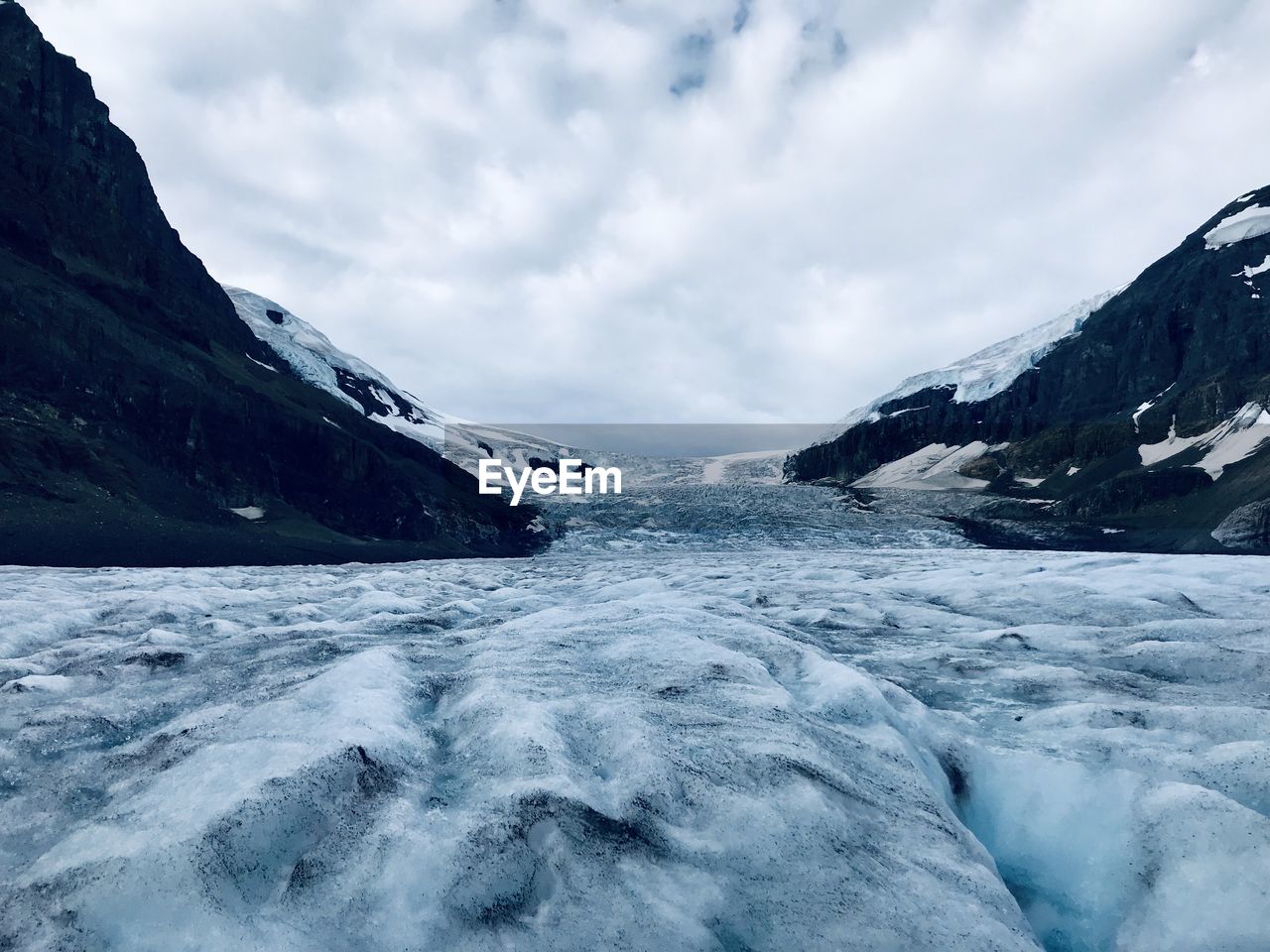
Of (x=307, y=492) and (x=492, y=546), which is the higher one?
(x=307, y=492)

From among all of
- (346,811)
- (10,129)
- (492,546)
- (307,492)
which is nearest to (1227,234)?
(492,546)

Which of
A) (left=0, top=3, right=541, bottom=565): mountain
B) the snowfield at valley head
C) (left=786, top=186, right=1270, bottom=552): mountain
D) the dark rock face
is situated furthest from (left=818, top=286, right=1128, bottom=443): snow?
the snowfield at valley head

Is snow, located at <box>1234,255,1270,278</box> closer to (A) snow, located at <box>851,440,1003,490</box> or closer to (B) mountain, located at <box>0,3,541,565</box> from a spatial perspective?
(A) snow, located at <box>851,440,1003,490</box>

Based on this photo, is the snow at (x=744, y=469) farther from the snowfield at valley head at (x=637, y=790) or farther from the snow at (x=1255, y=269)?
Result: the snowfield at valley head at (x=637, y=790)

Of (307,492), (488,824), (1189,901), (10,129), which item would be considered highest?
(10,129)

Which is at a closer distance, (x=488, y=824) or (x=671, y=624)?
(x=488, y=824)

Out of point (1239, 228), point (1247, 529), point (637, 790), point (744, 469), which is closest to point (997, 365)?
point (1239, 228)

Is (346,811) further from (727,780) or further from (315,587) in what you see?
(315,587)

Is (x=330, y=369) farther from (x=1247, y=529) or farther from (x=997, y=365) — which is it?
(x=997, y=365)
